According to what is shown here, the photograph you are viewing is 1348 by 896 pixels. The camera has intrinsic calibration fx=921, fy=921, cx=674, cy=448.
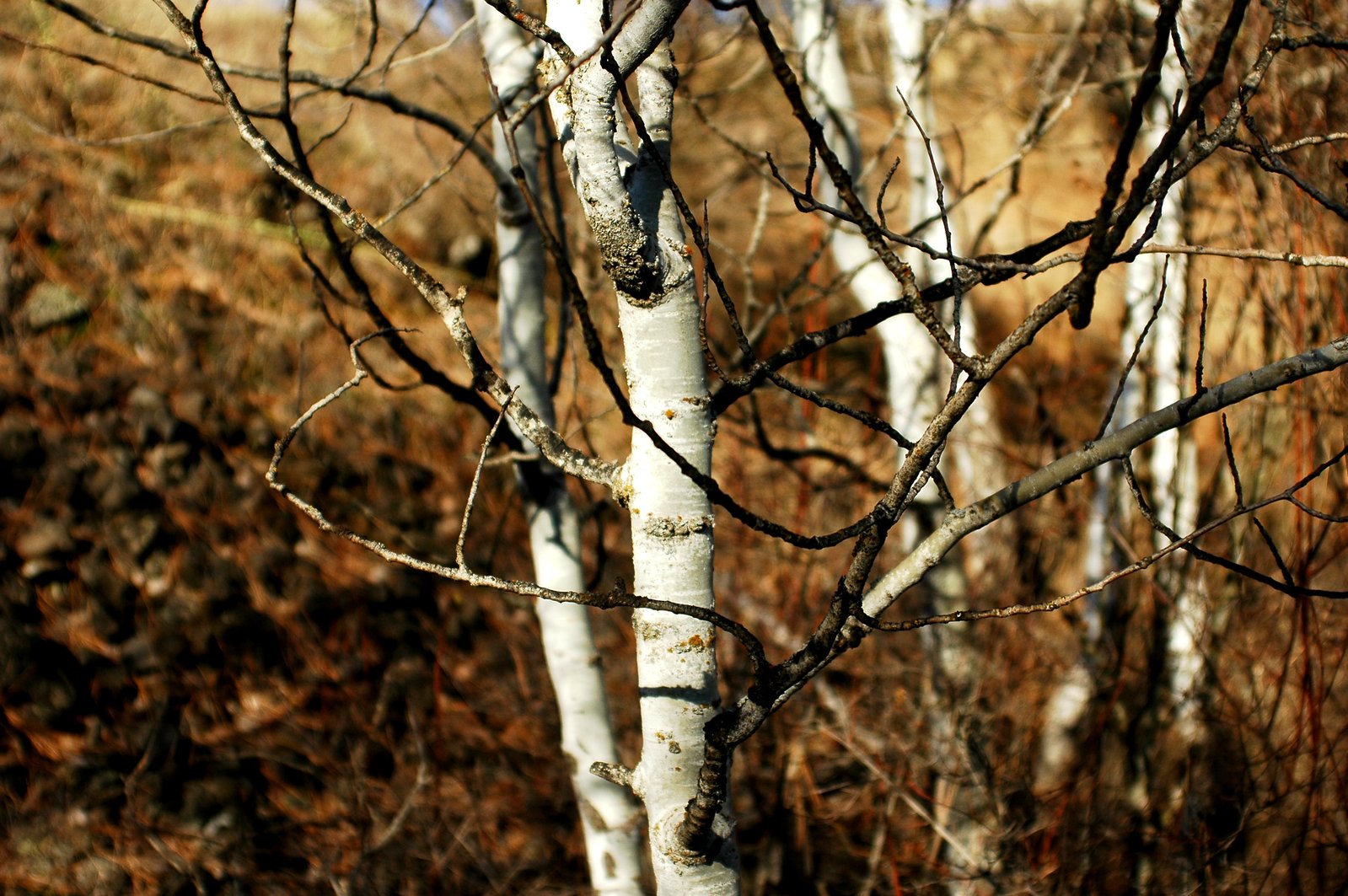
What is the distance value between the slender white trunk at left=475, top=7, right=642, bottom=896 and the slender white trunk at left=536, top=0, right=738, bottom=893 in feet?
3.14

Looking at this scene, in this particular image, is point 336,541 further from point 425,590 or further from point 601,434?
point 601,434

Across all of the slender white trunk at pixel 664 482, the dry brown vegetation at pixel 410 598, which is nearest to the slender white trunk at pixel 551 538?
the dry brown vegetation at pixel 410 598

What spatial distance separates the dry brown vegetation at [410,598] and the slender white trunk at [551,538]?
180mm

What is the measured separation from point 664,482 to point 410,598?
477 centimetres

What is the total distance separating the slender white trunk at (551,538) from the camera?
93.5 inches

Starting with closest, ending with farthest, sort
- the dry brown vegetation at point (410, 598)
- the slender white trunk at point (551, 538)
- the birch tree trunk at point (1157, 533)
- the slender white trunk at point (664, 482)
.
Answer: the slender white trunk at point (664, 482)
the slender white trunk at point (551, 538)
the dry brown vegetation at point (410, 598)
the birch tree trunk at point (1157, 533)

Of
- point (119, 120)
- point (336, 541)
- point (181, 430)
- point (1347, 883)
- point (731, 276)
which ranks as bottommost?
point (1347, 883)

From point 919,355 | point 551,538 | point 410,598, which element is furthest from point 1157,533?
point 410,598

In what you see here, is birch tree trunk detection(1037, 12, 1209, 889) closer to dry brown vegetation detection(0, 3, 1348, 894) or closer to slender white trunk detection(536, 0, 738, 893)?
dry brown vegetation detection(0, 3, 1348, 894)

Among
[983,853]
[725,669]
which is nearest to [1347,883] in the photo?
[983,853]

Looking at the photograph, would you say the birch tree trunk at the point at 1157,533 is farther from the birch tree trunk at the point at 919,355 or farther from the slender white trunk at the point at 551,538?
the slender white trunk at the point at 551,538

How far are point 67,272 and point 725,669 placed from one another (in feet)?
18.0

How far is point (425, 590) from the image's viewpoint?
19.4 ft

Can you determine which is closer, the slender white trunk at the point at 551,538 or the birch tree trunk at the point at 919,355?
the slender white trunk at the point at 551,538
